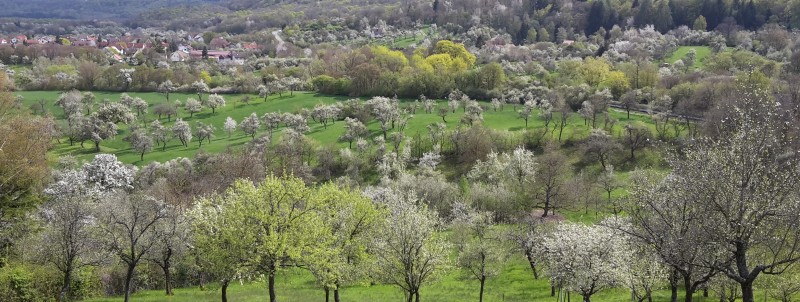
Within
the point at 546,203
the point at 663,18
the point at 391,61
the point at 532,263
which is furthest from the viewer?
the point at 663,18

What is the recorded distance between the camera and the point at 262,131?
300 ft

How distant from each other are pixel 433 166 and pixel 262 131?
108 ft

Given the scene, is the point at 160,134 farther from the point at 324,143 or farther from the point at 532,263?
the point at 532,263

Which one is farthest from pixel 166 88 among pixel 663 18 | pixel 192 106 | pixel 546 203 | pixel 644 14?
pixel 663 18

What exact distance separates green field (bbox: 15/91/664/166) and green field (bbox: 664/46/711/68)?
45.9 m

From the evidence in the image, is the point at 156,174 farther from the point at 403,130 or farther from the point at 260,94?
the point at 260,94

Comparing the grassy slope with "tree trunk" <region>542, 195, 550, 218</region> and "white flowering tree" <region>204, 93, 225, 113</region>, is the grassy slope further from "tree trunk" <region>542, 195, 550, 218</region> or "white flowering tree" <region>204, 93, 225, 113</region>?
"tree trunk" <region>542, 195, 550, 218</region>

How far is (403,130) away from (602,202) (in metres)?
35.7

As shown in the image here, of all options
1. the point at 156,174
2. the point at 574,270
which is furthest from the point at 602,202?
the point at 156,174

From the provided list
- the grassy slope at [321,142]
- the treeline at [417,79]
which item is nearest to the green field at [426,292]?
the grassy slope at [321,142]

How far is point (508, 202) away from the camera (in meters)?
55.6

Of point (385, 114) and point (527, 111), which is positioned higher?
point (527, 111)

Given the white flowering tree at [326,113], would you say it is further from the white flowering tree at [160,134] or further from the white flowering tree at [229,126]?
the white flowering tree at [160,134]

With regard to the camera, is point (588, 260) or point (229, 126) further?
point (229, 126)
